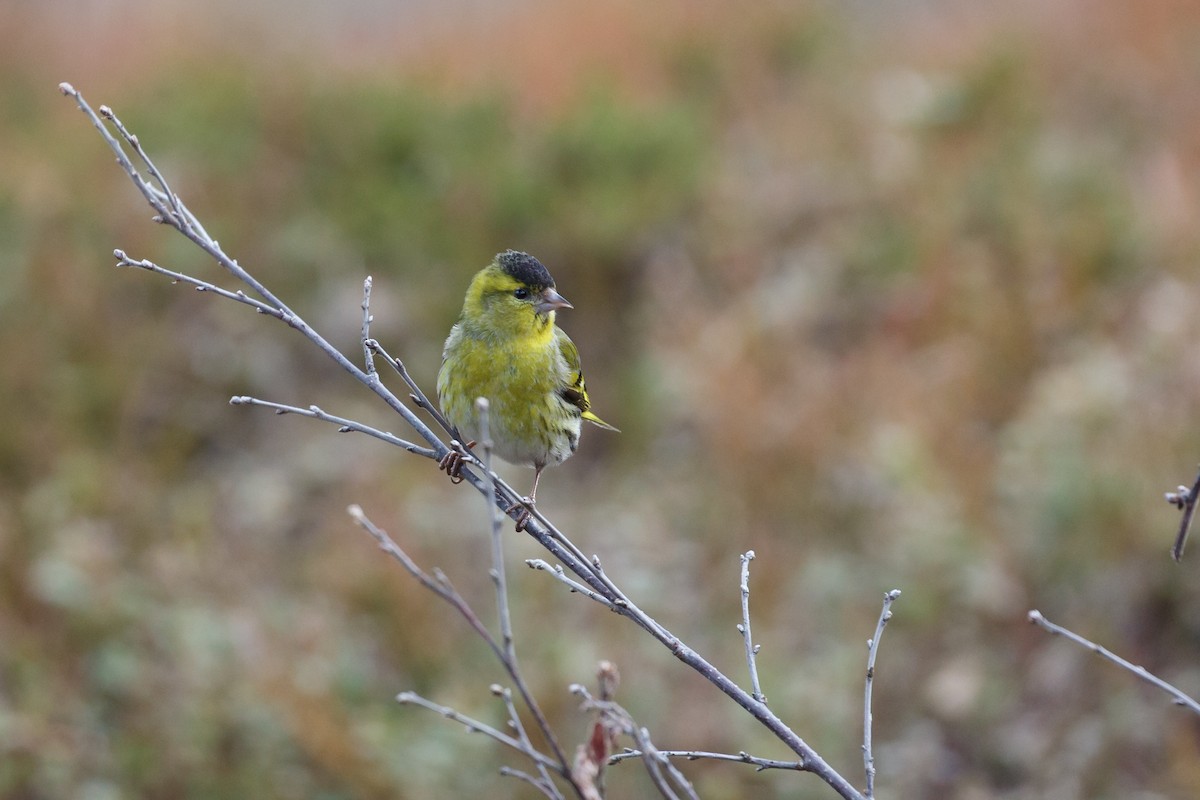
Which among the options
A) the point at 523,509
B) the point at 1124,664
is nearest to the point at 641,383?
the point at 523,509

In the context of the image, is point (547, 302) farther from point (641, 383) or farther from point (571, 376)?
point (641, 383)

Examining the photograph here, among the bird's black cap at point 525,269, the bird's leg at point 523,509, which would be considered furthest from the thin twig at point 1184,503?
the bird's black cap at point 525,269

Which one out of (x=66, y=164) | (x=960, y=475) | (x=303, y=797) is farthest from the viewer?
(x=66, y=164)

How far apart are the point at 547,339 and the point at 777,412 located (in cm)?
379

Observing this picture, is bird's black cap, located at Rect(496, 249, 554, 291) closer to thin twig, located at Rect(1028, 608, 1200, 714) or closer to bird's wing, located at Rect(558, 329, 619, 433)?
bird's wing, located at Rect(558, 329, 619, 433)

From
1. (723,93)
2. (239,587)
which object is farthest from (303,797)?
(723,93)

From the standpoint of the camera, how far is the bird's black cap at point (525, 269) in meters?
3.88

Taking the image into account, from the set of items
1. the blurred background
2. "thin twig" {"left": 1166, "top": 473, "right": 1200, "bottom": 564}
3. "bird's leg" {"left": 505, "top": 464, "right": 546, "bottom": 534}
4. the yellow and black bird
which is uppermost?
the blurred background

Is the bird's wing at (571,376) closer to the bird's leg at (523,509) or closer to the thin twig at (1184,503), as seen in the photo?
the bird's leg at (523,509)

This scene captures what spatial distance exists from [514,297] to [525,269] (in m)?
0.09

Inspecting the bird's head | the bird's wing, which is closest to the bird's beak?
the bird's head

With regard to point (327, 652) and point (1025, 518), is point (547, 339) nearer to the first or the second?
point (327, 652)

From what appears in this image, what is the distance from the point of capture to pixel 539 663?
6.08 metres

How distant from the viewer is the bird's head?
3.90 m
